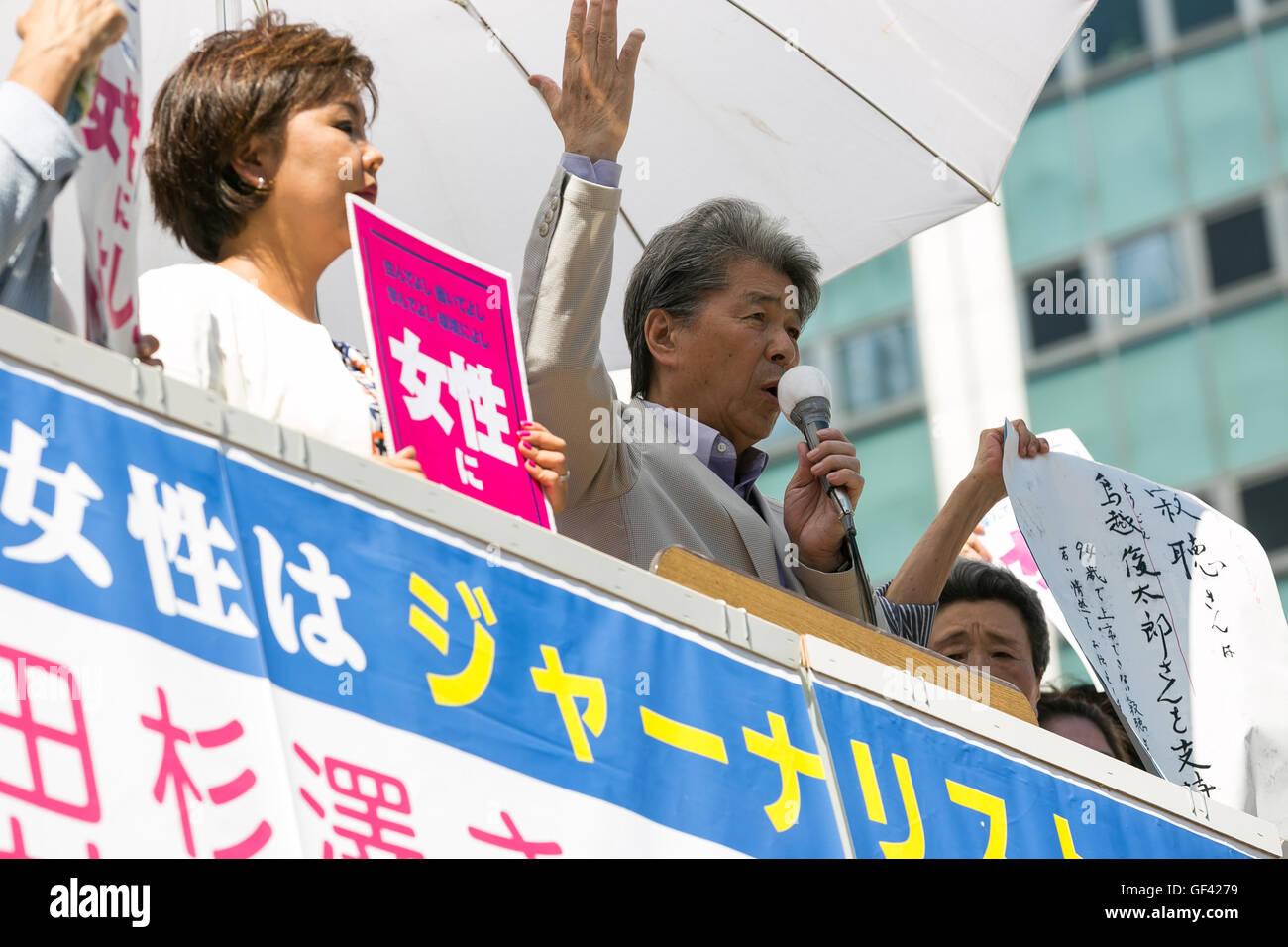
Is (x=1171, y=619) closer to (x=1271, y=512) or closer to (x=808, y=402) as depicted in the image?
(x=808, y=402)

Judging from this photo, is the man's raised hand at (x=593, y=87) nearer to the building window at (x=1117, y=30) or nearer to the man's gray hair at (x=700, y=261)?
the man's gray hair at (x=700, y=261)

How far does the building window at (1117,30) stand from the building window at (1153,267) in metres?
1.80

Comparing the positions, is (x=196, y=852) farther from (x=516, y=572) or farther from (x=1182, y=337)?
(x=1182, y=337)

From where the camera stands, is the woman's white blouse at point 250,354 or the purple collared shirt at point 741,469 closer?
the woman's white blouse at point 250,354

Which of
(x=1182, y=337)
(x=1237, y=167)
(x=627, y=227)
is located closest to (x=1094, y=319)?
(x=1182, y=337)

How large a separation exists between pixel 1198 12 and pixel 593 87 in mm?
16259

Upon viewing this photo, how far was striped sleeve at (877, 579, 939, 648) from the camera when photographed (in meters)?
4.71

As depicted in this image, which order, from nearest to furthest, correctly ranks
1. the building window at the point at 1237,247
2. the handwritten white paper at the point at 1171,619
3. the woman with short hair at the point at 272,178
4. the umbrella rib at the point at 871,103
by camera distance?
the woman with short hair at the point at 272,178, the handwritten white paper at the point at 1171,619, the umbrella rib at the point at 871,103, the building window at the point at 1237,247

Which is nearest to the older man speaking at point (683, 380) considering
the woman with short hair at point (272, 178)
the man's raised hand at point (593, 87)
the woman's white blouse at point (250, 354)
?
the man's raised hand at point (593, 87)

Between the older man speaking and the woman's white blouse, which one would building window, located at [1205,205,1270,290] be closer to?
the older man speaking

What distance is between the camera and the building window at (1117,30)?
19.4 meters

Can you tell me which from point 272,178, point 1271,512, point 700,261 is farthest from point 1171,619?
point 1271,512

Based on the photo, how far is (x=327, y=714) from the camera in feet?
9.16
